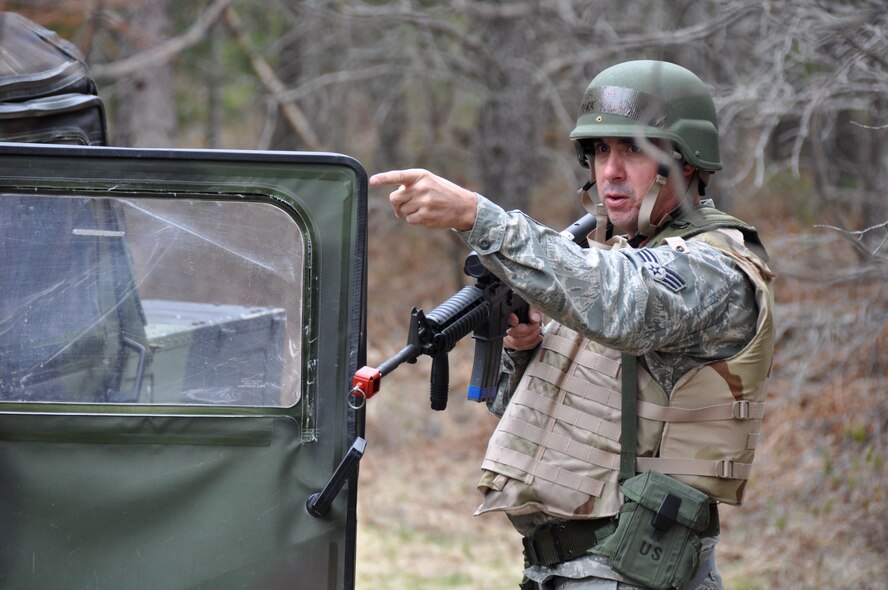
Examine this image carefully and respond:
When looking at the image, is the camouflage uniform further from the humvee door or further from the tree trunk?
the tree trunk

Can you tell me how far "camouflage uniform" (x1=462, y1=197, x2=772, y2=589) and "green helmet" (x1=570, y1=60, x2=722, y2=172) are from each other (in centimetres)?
26

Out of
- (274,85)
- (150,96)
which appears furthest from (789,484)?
(150,96)

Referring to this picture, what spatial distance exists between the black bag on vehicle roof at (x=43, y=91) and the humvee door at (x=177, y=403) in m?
1.54

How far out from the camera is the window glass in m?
2.83

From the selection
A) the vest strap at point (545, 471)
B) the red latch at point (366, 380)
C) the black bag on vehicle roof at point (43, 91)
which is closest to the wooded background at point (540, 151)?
the vest strap at point (545, 471)

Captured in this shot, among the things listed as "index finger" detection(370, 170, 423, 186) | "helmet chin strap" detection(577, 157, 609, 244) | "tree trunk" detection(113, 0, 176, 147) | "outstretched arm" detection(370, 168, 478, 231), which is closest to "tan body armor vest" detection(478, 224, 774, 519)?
"helmet chin strap" detection(577, 157, 609, 244)

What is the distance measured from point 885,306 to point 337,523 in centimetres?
421

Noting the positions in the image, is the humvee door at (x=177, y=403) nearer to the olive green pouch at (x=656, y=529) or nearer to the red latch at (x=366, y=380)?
the red latch at (x=366, y=380)

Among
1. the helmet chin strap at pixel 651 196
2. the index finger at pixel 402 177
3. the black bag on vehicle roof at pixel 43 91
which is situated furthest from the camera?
the black bag on vehicle roof at pixel 43 91

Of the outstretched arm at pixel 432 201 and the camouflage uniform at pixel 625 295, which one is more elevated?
the outstretched arm at pixel 432 201

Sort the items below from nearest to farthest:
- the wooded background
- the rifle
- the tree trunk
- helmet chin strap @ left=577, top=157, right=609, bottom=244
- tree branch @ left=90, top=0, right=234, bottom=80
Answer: the rifle, helmet chin strap @ left=577, top=157, right=609, bottom=244, the wooded background, tree branch @ left=90, top=0, right=234, bottom=80, the tree trunk

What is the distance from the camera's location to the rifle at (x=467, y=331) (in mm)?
2654

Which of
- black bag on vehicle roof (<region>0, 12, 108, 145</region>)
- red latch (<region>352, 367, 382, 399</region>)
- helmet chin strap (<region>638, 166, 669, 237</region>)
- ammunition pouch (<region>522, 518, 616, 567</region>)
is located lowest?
ammunition pouch (<region>522, 518, 616, 567</region>)

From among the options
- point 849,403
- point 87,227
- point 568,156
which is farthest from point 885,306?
point 568,156
